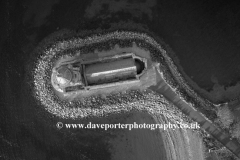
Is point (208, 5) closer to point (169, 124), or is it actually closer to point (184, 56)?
point (184, 56)

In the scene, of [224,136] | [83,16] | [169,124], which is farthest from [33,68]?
[224,136]

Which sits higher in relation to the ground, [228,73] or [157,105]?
[228,73]

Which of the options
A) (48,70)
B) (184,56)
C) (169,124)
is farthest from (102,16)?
(169,124)

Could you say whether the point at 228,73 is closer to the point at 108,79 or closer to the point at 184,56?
the point at 184,56

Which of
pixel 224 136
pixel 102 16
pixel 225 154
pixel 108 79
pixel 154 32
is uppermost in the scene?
pixel 102 16
